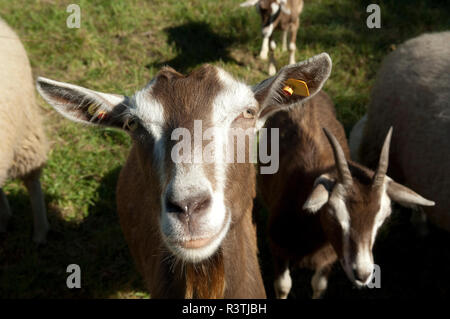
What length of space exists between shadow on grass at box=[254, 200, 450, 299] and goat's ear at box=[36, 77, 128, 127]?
2.77 meters

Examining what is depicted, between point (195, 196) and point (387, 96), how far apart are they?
3552mm

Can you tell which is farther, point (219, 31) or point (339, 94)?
point (219, 31)

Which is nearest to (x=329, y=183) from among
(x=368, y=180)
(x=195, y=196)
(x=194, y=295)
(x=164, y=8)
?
(x=368, y=180)

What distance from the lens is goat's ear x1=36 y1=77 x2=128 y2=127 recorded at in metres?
2.37

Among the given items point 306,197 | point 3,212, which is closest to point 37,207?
point 3,212

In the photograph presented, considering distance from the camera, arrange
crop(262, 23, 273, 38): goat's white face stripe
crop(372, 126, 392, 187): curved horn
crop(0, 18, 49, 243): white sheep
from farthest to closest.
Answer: crop(262, 23, 273, 38): goat's white face stripe < crop(0, 18, 49, 243): white sheep < crop(372, 126, 392, 187): curved horn

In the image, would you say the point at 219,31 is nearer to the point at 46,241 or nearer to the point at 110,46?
the point at 110,46

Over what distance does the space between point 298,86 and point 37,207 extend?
3.46 meters

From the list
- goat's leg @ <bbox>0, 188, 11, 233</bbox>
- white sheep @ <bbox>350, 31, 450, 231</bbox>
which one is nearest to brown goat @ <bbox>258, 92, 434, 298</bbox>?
white sheep @ <bbox>350, 31, 450, 231</bbox>

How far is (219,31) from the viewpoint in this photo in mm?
7262

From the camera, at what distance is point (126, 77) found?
20.8 ft

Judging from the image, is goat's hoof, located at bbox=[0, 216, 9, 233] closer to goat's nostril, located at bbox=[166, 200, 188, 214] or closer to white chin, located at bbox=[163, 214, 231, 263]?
white chin, located at bbox=[163, 214, 231, 263]

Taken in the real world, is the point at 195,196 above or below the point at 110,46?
below

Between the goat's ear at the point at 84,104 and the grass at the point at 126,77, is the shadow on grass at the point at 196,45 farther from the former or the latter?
the goat's ear at the point at 84,104
